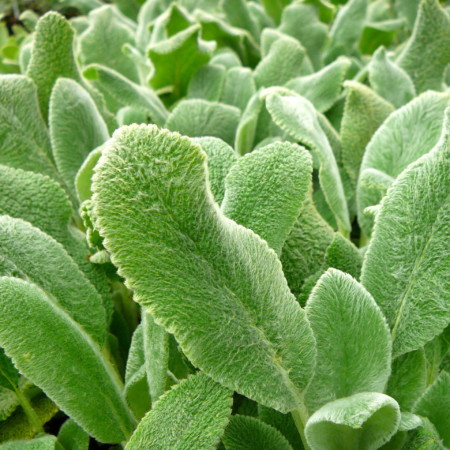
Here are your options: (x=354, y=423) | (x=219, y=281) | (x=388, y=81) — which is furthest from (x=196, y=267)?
(x=388, y=81)

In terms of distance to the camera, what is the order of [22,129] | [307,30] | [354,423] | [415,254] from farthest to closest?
[307,30] → [22,129] → [415,254] → [354,423]

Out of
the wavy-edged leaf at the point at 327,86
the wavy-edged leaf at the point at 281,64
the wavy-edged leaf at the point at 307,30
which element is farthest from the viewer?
the wavy-edged leaf at the point at 307,30

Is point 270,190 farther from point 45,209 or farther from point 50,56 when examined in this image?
point 50,56

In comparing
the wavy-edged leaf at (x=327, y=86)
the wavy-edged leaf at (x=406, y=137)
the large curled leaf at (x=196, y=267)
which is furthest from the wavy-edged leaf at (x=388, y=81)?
the large curled leaf at (x=196, y=267)

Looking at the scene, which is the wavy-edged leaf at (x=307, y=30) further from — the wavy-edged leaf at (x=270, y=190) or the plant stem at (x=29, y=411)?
the plant stem at (x=29, y=411)

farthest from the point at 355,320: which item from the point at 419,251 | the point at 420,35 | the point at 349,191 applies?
the point at 420,35

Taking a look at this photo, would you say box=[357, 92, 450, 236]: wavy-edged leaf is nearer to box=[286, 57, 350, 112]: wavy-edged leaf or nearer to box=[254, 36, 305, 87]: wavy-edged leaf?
box=[286, 57, 350, 112]: wavy-edged leaf

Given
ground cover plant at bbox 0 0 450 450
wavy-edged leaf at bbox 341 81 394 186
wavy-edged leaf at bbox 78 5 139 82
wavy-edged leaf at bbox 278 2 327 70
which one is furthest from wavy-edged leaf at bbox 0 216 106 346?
wavy-edged leaf at bbox 278 2 327 70

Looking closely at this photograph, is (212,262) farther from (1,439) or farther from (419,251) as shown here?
(1,439)
